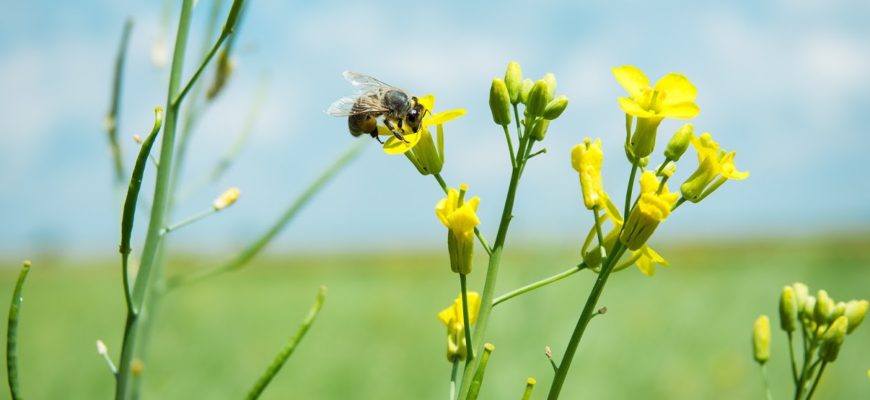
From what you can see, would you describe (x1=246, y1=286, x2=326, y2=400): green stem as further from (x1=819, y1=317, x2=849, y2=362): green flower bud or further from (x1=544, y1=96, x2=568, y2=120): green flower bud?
(x1=819, y1=317, x2=849, y2=362): green flower bud

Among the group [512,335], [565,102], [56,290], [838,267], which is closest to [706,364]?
[512,335]

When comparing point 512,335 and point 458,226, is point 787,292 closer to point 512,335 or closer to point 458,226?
point 458,226

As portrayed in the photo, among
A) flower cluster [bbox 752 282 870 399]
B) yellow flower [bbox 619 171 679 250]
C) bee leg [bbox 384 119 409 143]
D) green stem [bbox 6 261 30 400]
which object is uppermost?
bee leg [bbox 384 119 409 143]

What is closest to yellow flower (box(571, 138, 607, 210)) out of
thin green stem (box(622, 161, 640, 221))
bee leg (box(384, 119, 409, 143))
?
thin green stem (box(622, 161, 640, 221))

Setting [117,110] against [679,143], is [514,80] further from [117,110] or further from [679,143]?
[117,110]

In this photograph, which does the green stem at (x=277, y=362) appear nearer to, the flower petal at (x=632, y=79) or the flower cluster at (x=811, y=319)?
the flower petal at (x=632, y=79)

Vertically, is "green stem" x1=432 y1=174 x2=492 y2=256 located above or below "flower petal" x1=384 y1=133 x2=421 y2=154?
below

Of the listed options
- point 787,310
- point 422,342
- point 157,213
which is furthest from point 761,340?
point 422,342
